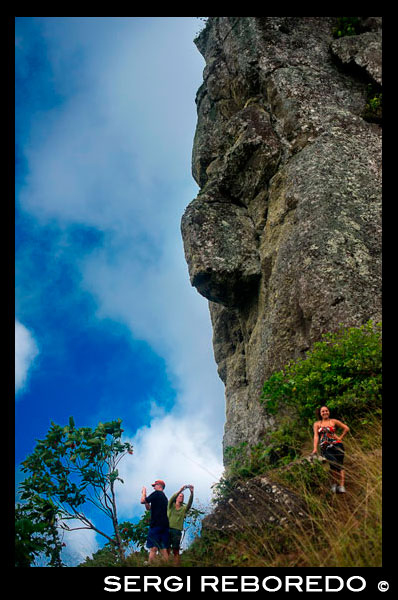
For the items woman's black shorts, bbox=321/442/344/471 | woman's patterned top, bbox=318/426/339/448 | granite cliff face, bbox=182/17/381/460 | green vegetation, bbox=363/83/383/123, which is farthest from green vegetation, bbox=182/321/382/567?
green vegetation, bbox=363/83/383/123

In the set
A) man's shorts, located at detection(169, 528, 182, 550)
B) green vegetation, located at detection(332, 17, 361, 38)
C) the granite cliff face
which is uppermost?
green vegetation, located at detection(332, 17, 361, 38)

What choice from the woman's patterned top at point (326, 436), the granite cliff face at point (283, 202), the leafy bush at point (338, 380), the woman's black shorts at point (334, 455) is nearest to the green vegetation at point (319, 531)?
the woman's black shorts at point (334, 455)

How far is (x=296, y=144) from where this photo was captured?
12.6 m

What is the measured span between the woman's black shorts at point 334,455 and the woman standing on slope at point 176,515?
2.84 m

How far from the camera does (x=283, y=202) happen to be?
471 inches

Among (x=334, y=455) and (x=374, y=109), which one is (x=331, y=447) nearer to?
(x=334, y=455)

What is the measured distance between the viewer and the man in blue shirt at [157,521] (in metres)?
7.23

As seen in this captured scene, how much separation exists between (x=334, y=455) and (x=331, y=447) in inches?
4.5

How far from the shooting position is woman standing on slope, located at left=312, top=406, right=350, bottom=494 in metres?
6.04

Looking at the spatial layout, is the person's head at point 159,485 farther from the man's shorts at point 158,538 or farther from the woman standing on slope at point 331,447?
the woman standing on slope at point 331,447

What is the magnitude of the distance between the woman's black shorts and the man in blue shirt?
2.94 metres

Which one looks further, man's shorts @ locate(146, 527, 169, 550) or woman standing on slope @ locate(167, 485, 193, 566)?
woman standing on slope @ locate(167, 485, 193, 566)

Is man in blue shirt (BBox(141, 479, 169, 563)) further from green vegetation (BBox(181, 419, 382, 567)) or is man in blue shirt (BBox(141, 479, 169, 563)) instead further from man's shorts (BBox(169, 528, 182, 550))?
green vegetation (BBox(181, 419, 382, 567))

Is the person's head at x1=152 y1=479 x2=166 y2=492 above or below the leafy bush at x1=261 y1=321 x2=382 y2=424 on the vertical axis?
below
